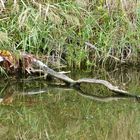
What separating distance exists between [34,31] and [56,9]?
1.50 ft

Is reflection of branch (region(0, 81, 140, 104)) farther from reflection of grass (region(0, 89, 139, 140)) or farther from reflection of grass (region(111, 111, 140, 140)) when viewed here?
reflection of grass (region(111, 111, 140, 140))

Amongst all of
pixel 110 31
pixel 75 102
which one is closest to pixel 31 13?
pixel 110 31

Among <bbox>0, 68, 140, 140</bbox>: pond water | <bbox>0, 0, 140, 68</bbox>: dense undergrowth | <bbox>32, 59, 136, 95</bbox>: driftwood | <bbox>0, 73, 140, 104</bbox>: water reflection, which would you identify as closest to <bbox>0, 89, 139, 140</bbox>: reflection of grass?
<bbox>0, 68, 140, 140</bbox>: pond water

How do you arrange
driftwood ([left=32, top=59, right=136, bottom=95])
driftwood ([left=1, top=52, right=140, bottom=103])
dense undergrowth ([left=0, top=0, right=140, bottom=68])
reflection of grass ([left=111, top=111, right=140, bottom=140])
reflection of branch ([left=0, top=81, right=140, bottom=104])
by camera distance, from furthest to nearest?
dense undergrowth ([left=0, top=0, right=140, bottom=68])
driftwood ([left=1, top=52, right=140, bottom=103])
driftwood ([left=32, top=59, right=136, bottom=95])
reflection of branch ([left=0, top=81, right=140, bottom=104])
reflection of grass ([left=111, top=111, right=140, bottom=140])

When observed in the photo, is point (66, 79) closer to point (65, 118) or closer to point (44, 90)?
point (44, 90)

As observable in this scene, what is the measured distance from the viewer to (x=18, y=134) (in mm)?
4246

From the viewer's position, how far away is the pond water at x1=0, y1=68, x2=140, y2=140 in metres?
4.29

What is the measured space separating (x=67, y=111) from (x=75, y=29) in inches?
63.8

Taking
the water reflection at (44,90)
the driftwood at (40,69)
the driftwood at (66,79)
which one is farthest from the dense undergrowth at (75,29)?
the water reflection at (44,90)

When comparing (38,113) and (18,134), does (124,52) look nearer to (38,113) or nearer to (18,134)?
(38,113)

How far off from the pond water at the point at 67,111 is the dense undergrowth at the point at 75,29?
0.33 meters

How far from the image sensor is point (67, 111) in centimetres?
479

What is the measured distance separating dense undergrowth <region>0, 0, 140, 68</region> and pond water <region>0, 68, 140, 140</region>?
33cm

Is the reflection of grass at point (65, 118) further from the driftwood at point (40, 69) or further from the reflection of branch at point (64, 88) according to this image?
the driftwood at point (40, 69)
